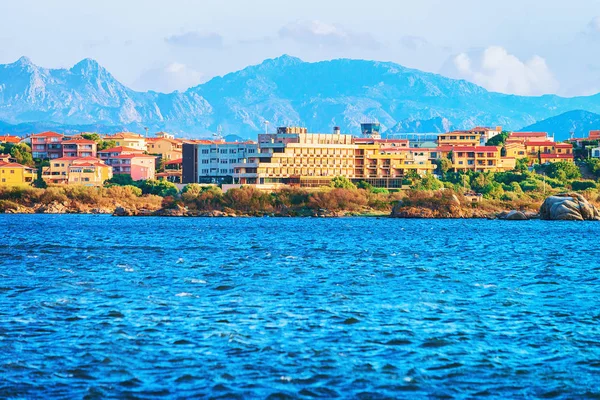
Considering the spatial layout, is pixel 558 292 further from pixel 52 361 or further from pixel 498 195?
pixel 498 195

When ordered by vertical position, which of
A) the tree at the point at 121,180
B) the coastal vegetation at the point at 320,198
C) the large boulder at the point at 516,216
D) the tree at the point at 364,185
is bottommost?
the large boulder at the point at 516,216

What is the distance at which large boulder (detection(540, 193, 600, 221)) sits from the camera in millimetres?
99750

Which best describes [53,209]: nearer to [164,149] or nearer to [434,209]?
[434,209]

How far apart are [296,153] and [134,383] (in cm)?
11712

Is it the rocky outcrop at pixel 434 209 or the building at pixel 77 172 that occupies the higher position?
the building at pixel 77 172

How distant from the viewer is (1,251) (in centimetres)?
5194

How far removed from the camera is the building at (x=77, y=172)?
470 ft

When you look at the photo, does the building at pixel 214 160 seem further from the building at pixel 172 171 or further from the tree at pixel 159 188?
the tree at pixel 159 188

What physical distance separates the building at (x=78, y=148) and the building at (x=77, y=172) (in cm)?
1617

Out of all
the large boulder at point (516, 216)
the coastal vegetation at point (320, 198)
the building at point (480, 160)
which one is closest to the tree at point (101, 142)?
the coastal vegetation at point (320, 198)

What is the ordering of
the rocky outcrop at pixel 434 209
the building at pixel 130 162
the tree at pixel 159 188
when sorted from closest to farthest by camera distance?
the rocky outcrop at pixel 434 209
the tree at pixel 159 188
the building at pixel 130 162

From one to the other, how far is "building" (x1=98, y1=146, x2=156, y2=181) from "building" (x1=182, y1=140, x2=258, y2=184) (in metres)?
8.68

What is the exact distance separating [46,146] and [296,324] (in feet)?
493

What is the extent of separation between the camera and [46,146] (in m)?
170
